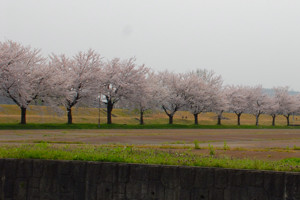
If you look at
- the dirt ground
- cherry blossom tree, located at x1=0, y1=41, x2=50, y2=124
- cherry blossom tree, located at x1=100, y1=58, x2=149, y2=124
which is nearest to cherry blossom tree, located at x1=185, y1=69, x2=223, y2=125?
cherry blossom tree, located at x1=100, y1=58, x2=149, y2=124

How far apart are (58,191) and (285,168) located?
17.1ft

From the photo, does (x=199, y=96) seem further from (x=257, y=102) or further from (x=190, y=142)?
(x=190, y=142)

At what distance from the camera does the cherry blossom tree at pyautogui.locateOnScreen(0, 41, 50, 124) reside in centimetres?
4247

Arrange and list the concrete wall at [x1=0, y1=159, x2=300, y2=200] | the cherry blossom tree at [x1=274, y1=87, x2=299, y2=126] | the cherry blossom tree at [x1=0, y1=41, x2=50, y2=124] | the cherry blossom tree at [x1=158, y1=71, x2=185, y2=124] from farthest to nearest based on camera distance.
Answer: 1. the cherry blossom tree at [x1=274, y1=87, x2=299, y2=126]
2. the cherry blossom tree at [x1=158, y1=71, x2=185, y2=124]
3. the cherry blossom tree at [x1=0, y1=41, x2=50, y2=124]
4. the concrete wall at [x1=0, y1=159, x2=300, y2=200]

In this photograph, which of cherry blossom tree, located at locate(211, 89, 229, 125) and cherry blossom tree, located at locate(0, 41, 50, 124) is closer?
cherry blossom tree, located at locate(0, 41, 50, 124)

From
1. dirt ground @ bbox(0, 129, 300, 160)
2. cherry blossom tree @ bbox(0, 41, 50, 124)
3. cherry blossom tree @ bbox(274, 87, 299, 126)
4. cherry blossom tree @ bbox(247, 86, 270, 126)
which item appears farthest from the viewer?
cherry blossom tree @ bbox(274, 87, 299, 126)

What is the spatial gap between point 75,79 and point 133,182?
45.2 m

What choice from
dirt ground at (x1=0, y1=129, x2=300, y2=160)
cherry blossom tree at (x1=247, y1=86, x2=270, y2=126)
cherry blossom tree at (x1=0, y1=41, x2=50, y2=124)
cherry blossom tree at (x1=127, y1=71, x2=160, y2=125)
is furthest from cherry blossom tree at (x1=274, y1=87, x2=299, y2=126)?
dirt ground at (x1=0, y1=129, x2=300, y2=160)

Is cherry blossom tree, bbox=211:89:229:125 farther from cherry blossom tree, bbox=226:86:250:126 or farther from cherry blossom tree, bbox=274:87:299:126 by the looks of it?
cherry blossom tree, bbox=274:87:299:126

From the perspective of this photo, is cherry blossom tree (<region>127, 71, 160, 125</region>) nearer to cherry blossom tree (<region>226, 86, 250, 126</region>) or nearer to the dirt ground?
cherry blossom tree (<region>226, 86, 250, 126</region>)

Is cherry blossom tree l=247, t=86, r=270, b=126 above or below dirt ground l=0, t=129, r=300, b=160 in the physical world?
above

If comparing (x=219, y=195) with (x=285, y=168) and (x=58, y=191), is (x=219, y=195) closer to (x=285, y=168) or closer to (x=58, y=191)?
(x=285, y=168)

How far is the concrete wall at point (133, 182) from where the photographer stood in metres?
7.96

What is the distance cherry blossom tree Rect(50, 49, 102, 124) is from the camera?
48.3m
